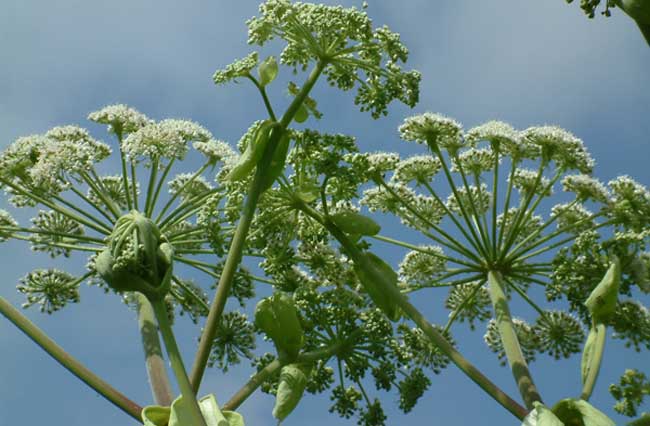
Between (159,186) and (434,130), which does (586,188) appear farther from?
(159,186)

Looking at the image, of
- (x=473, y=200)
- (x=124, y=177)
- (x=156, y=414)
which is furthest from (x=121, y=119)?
(x=156, y=414)

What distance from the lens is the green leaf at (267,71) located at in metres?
4.63

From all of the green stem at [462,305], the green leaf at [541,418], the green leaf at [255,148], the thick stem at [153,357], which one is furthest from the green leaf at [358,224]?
the green stem at [462,305]

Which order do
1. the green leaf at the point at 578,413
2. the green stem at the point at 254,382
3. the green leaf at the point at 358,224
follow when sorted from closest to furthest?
the green leaf at the point at 578,413 → the green stem at the point at 254,382 → the green leaf at the point at 358,224

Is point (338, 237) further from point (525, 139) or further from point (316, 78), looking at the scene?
point (525, 139)

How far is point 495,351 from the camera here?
26.4ft

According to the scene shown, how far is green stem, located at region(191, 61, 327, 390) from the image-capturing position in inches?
143

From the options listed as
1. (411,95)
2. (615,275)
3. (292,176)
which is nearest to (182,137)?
(292,176)

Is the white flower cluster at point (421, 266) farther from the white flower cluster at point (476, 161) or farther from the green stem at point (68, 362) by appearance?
the green stem at point (68, 362)

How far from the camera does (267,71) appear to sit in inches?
182

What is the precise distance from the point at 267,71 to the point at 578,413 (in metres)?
2.23

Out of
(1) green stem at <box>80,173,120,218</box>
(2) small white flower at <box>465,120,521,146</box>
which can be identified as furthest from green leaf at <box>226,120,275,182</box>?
(2) small white flower at <box>465,120,521,146</box>

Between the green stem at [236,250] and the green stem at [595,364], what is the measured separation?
1.72 metres

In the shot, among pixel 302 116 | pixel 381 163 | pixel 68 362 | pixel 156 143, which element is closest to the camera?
pixel 68 362
